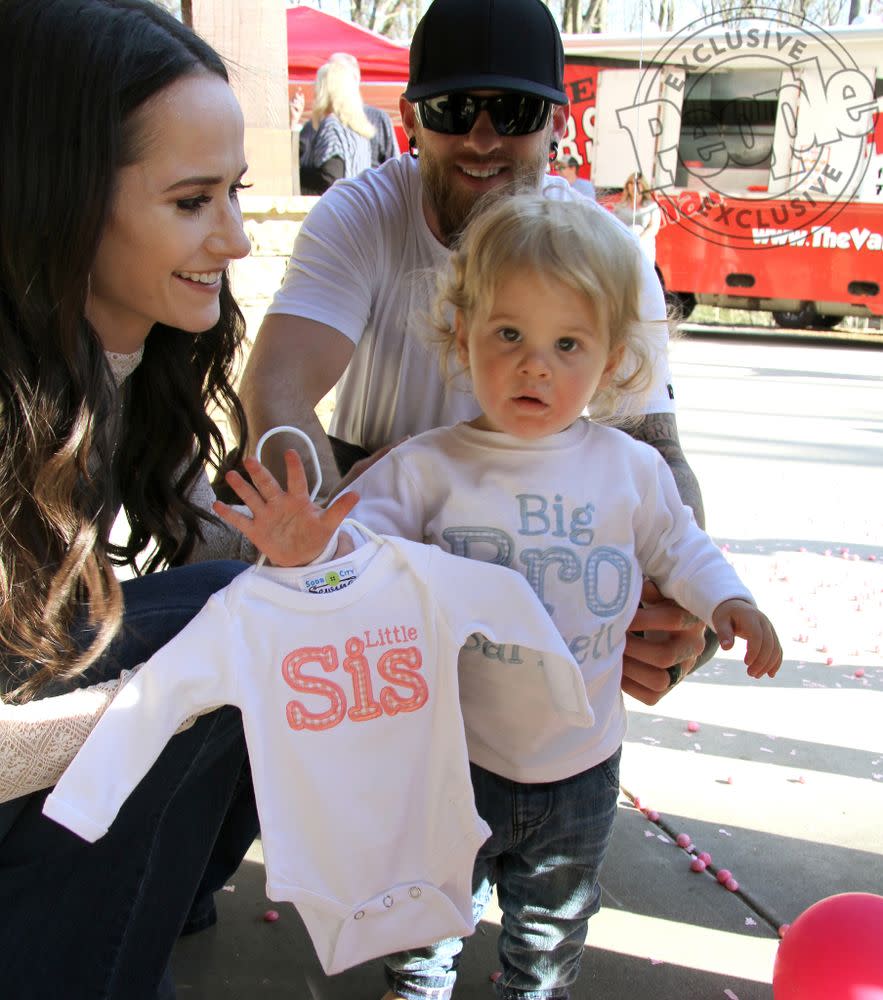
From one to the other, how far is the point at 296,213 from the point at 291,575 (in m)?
3.99

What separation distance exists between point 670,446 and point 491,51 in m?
0.86

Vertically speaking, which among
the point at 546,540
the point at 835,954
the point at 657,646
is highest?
the point at 546,540

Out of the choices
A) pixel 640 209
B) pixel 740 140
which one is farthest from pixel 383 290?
pixel 740 140

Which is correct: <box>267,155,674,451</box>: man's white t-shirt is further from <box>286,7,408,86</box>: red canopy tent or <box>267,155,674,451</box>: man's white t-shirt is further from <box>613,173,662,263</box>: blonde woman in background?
<box>286,7,408,86</box>: red canopy tent

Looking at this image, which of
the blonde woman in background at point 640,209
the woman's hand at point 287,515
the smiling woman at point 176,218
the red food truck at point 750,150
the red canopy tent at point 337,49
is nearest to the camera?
the woman's hand at point 287,515

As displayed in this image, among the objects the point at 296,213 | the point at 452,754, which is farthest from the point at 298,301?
the point at 296,213

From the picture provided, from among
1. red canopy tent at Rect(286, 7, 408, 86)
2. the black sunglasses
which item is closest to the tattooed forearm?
the black sunglasses

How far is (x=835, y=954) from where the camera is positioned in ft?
5.47

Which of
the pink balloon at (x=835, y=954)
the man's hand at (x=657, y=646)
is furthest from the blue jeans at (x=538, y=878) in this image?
the pink balloon at (x=835, y=954)

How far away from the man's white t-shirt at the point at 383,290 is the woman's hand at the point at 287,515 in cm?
80

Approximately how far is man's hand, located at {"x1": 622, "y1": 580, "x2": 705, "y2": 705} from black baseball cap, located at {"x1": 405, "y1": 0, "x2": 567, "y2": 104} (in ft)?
3.39

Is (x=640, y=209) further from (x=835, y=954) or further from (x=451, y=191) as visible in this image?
(x=835, y=954)

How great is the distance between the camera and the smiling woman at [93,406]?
1.46 metres

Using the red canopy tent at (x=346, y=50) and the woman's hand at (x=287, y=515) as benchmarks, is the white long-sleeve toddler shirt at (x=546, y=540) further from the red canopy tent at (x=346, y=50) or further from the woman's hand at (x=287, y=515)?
the red canopy tent at (x=346, y=50)
